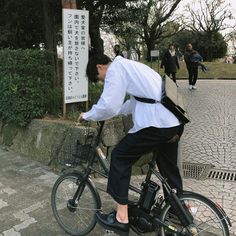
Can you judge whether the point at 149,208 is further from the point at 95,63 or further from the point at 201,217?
the point at 95,63

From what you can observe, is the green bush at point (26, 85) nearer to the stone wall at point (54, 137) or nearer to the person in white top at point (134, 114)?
the stone wall at point (54, 137)

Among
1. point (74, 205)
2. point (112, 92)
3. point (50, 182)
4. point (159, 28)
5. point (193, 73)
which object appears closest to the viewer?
point (112, 92)

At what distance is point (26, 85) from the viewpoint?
246 inches

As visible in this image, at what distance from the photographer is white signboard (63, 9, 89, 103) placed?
5.82 metres

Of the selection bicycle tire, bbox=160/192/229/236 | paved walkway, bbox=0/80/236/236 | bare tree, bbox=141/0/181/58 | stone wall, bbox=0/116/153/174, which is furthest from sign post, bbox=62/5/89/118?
bare tree, bbox=141/0/181/58

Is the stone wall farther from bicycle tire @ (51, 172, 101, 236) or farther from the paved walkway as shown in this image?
bicycle tire @ (51, 172, 101, 236)

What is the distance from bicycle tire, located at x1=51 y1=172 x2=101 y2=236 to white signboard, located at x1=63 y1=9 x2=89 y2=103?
2.37 metres

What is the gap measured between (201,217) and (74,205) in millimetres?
1228

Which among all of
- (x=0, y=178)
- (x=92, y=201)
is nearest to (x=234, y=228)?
(x=92, y=201)

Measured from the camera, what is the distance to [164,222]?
320 centimetres

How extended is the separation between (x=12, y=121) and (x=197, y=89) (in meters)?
9.38

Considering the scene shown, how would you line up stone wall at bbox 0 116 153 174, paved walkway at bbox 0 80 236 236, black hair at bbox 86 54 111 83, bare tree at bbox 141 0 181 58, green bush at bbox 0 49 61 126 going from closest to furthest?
black hair at bbox 86 54 111 83
paved walkway at bbox 0 80 236 236
stone wall at bbox 0 116 153 174
green bush at bbox 0 49 61 126
bare tree at bbox 141 0 181 58

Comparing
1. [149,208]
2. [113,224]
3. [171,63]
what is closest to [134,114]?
[149,208]

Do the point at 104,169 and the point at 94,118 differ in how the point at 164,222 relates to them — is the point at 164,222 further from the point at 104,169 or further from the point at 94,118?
the point at 94,118
